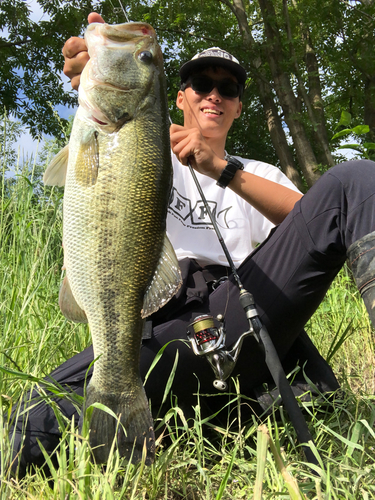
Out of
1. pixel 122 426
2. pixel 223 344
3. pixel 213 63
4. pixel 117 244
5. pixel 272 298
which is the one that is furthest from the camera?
pixel 213 63

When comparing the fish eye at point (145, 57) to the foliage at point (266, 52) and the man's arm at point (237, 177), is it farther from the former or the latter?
the foliage at point (266, 52)

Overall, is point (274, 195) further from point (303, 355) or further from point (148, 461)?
point (148, 461)

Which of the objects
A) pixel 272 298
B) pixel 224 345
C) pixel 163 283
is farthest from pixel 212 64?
pixel 224 345

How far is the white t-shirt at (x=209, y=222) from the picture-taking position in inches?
96.7

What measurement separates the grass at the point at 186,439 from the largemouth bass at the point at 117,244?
164mm

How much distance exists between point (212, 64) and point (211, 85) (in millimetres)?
131

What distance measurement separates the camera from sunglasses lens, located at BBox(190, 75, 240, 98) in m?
2.96

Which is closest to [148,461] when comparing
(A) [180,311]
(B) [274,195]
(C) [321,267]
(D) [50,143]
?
(A) [180,311]

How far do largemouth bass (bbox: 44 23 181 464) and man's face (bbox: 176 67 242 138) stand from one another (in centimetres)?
121

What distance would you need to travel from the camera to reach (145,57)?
1.89 meters

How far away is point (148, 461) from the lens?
1515mm

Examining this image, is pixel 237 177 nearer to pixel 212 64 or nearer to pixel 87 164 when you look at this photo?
pixel 87 164

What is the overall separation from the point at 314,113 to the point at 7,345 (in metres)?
8.53

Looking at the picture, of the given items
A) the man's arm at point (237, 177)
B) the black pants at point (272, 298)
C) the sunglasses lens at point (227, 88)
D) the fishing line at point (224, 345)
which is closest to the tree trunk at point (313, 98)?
the sunglasses lens at point (227, 88)
